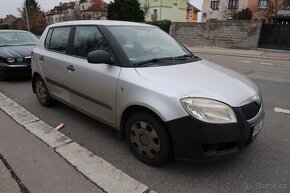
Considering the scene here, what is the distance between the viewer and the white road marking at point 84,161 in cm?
283

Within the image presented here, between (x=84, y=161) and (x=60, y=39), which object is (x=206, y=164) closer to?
(x=84, y=161)

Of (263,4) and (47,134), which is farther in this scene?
(263,4)

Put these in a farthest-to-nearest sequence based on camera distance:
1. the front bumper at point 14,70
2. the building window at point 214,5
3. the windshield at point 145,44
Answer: the building window at point 214,5 < the front bumper at point 14,70 < the windshield at point 145,44

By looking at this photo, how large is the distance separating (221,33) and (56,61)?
779 inches

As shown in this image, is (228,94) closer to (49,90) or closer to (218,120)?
(218,120)

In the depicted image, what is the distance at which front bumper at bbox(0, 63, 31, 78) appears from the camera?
24.3 feet

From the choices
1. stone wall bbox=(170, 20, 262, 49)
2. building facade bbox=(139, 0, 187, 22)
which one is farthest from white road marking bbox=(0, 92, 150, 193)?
building facade bbox=(139, 0, 187, 22)

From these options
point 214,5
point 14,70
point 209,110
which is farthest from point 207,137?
point 214,5

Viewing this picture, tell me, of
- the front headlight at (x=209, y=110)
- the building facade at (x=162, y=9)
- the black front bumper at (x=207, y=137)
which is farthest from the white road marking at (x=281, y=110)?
the building facade at (x=162, y=9)

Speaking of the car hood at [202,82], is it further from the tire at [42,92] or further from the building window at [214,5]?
the building window at [214,5]

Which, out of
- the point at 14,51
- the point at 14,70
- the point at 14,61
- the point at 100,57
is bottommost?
the point at 14,70

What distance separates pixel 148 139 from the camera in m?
3.12

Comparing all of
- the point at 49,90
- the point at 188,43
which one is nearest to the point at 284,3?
the point at 188,43

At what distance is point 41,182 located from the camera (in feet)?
9.50
